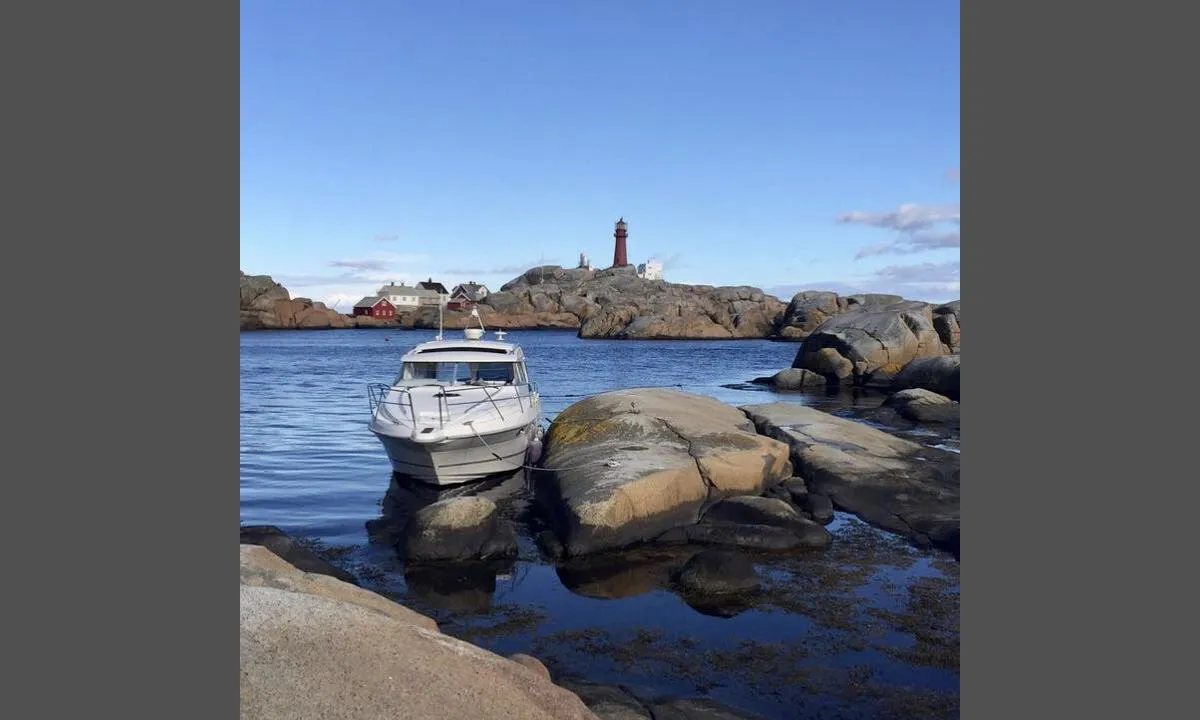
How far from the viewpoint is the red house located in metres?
126

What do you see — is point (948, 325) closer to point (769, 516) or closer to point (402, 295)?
point (769, 516)

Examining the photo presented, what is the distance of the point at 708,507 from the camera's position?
47.1ft

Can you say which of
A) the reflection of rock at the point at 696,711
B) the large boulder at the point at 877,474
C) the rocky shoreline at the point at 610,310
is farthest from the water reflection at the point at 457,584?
the rocky shoreline at the point at 610,310

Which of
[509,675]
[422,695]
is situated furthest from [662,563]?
[422,695]

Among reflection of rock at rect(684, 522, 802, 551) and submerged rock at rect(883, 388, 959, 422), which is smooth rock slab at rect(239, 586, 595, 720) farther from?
submerged rock at rect(883, 388, 959, 422)

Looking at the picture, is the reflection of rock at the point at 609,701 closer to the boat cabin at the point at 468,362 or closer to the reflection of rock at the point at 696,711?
the reflection of rock at the point at 696,711

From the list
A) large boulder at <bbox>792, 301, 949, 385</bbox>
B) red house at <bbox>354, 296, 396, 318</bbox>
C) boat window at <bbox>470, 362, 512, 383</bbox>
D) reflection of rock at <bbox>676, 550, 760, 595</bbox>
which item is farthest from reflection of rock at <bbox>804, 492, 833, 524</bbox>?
red house at <bbox>354, 296, 396, 318</bbox>

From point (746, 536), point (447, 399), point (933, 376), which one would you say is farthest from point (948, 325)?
point (746, 536)

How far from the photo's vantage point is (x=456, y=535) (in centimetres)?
1275

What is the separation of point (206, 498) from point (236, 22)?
119 cm

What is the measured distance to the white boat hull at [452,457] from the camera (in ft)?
56.1

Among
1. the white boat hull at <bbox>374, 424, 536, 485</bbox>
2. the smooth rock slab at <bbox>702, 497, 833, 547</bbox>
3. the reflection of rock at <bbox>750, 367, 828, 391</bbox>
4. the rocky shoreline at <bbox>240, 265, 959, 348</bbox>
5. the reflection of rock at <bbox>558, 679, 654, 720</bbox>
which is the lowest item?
the reflection of rock at <bbox>558, 679, 654, 720</bbox>

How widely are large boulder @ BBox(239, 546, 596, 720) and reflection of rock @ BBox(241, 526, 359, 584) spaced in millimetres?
5818

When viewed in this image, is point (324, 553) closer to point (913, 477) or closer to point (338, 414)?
point (913, 477)
